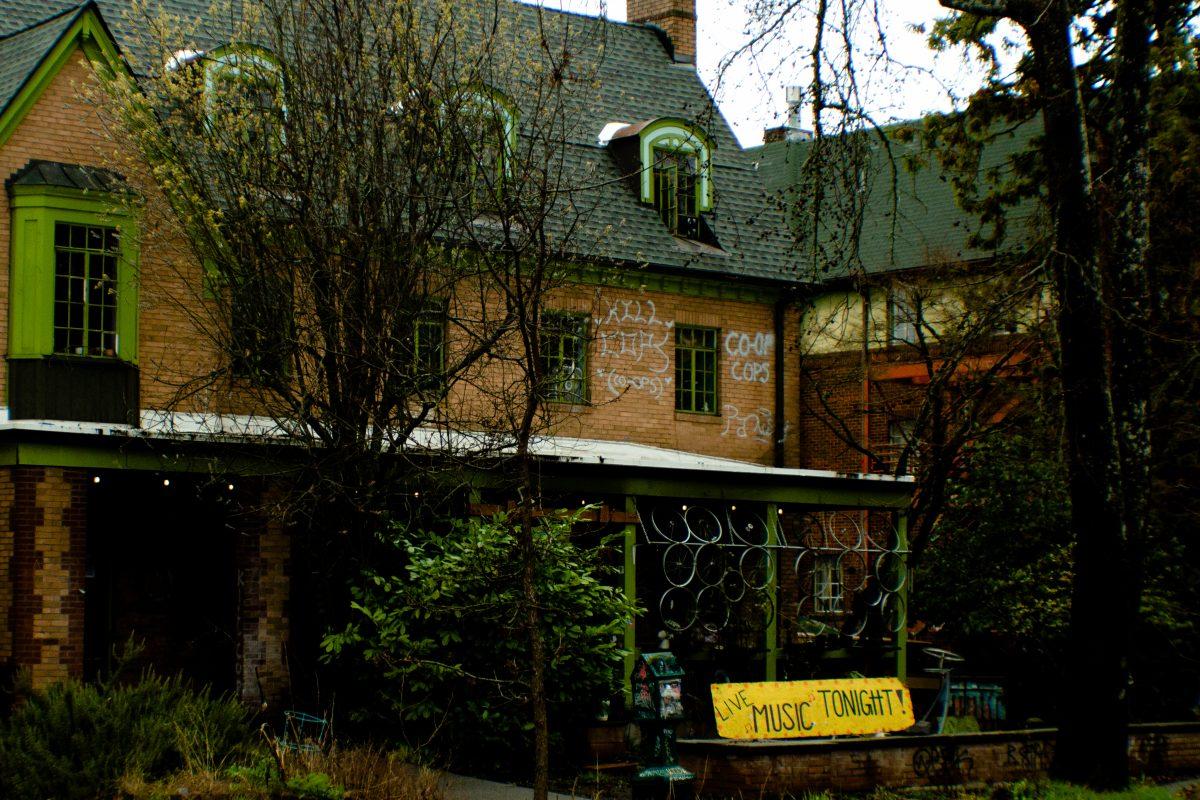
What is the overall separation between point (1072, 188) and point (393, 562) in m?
8.09

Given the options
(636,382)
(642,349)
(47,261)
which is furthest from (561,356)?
(642,349)

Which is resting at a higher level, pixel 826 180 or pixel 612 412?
pixel 826 180

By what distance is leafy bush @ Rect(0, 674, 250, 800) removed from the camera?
425 inches

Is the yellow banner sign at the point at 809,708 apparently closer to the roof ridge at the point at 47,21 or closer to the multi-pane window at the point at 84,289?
the multi-pane window at the point at 84,289

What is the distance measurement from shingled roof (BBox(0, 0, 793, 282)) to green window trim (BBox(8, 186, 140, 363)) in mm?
3410

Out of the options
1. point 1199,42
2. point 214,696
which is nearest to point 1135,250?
point 1199,42

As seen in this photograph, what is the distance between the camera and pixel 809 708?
13.8 meters

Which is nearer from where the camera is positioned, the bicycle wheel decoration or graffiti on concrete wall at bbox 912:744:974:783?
graffiti on concrete wall at bbox 912:744:974:783

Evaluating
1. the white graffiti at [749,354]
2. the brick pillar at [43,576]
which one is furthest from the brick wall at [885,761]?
the white graffiti at [749,354]

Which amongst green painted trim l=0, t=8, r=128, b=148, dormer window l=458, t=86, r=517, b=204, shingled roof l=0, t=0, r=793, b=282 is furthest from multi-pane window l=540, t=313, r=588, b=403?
green painted trim l=0, t=8, r=128, b=148

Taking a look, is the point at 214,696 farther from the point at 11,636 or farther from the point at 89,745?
the point at 89,745

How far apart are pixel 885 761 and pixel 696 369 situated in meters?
11.7

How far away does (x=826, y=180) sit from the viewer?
1199 centimetres

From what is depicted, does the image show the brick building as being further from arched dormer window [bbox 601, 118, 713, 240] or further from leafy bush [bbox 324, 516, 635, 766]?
leafy bush [bbox 324, 516, 635, 766]
